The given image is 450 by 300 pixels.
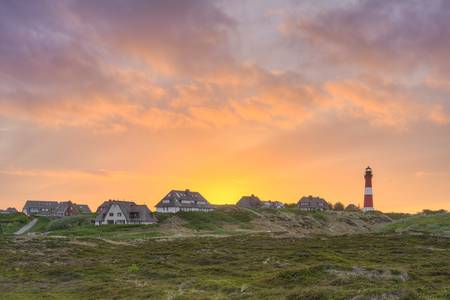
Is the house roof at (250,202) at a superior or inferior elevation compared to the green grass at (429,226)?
superior

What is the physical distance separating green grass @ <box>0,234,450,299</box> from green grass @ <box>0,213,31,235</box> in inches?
2185

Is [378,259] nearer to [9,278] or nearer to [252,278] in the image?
[252,278]

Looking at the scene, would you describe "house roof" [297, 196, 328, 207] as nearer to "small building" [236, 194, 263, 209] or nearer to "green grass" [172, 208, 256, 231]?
"small building" [236, 194, 263, 209]

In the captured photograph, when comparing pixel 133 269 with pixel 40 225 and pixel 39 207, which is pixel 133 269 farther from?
pixel 39 207

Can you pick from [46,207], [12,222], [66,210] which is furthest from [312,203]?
[12,222]

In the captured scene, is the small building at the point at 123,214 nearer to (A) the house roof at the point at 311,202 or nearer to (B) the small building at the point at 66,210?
(B) the small building at the point at 66,210

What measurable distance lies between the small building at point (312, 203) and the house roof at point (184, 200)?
60.3 metres

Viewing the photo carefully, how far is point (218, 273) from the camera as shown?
43.6 metres

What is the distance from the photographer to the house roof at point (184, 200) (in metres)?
140

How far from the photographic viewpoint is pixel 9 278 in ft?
137

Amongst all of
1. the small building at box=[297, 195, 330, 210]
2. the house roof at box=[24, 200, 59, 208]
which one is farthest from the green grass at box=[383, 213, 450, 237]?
the house roof at box=[24, 200, 59, 208]

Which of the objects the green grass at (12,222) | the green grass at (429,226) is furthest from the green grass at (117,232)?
the green grass at (429,226)

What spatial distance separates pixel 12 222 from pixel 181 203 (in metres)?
47.4

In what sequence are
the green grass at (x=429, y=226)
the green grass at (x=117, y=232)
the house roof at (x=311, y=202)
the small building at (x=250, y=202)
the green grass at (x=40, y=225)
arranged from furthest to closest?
the house roof at (x=311, y=202) → the small building at (x=250, y=202) → the green grass at (x=40, y=225) → the green grass at (x=429, y=226) → the green grass at (x=117, y=232)
